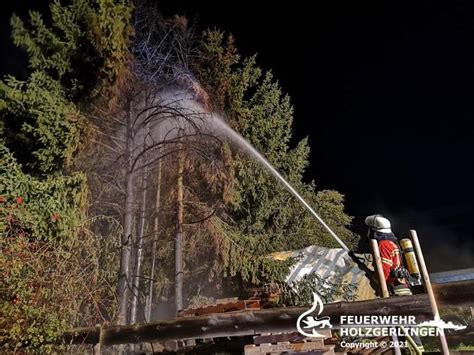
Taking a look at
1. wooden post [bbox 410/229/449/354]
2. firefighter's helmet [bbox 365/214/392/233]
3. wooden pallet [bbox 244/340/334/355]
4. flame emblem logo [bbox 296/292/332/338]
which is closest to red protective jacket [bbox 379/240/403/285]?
firefighter's helmet [bbox 365/214/392/233]

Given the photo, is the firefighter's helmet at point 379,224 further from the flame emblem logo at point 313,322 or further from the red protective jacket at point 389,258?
the flame emblem logo at point 313,322

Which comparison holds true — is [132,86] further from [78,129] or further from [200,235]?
[200,235]

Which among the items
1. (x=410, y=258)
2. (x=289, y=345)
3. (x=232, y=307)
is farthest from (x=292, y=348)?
(x=410, y=258)

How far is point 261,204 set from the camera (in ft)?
59.7

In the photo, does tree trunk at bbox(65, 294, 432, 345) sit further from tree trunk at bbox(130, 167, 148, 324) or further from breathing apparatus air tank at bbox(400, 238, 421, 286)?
tree trunk at bbox(130, 167, 148, 324)

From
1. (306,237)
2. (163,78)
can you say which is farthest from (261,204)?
(163,78)

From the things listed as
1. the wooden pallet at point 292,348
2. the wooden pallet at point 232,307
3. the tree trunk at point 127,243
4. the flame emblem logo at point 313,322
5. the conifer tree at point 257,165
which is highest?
the conifer tree at point 257,165

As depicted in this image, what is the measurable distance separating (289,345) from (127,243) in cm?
571

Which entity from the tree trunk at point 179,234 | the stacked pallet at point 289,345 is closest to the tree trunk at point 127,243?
the tree trunk at point 179,234

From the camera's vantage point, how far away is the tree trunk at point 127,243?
9.73 metres

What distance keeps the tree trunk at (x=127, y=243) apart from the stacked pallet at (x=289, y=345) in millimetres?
4662

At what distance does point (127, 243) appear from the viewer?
10133 mm

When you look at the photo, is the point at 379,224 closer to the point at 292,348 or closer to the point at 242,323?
the point at 292,348

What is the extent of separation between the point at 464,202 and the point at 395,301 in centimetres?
5087
